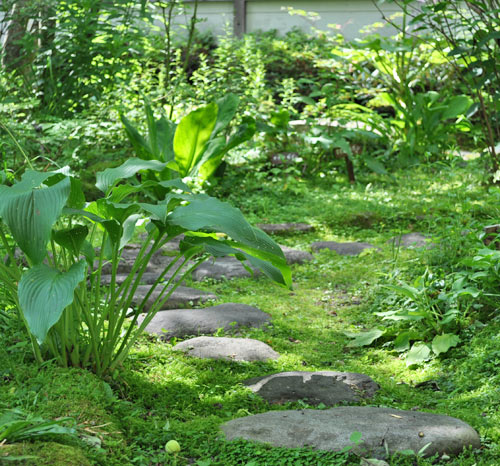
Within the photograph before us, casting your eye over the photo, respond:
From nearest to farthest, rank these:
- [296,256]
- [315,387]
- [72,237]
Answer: [72,237] → [315,387] → [296,256]

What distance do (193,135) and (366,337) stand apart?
250 centimetres

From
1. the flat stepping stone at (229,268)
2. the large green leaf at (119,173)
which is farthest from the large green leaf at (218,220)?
the flat stepping stone at (229,268)

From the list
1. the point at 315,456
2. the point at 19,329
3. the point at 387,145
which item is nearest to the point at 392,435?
the point at 315,456

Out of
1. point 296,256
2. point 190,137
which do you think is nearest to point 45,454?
point 296,256

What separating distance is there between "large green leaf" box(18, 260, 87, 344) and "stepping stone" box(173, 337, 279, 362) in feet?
3.51

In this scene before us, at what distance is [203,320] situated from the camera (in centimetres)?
334

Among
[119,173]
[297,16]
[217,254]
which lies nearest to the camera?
[217,254]

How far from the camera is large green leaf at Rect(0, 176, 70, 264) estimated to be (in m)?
1.89

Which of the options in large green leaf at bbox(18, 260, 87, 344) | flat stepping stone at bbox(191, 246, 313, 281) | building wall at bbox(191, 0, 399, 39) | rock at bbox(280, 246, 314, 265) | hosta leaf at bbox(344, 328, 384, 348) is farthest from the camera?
building wall at bbox(191, 0, 399, 39)

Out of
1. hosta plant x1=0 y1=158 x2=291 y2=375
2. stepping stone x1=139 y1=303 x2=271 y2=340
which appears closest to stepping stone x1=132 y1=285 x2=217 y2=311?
stepping stone x1=139 y1=303 x2=271 y2=340

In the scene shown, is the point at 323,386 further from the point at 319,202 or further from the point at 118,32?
the point at 118,32

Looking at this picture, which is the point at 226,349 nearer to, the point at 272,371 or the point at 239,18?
the point at 272,371

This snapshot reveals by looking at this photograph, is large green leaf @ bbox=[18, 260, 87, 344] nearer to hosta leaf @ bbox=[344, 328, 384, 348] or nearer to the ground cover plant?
the ground cover plant

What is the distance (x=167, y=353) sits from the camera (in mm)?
2932
